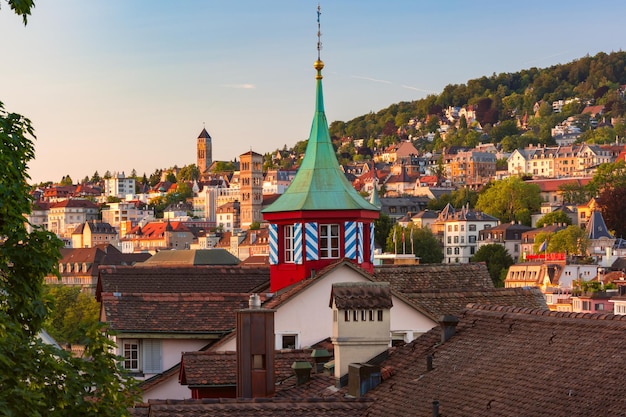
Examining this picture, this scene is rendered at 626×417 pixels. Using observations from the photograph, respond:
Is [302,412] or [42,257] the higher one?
[42,257]

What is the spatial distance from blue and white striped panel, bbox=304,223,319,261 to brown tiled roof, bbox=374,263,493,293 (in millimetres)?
1213

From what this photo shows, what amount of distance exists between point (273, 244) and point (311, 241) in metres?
0.80

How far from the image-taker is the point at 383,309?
1958 cm

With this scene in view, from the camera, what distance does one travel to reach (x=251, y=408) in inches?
660

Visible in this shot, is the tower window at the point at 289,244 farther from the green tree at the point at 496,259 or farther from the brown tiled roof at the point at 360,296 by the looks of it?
the green tree at the point at 496,259

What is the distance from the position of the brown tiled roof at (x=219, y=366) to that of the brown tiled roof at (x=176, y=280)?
20.9 ft

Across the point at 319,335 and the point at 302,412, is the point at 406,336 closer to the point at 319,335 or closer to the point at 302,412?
the point at 319,335

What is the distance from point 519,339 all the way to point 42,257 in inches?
232

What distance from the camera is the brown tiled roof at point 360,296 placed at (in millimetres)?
19438

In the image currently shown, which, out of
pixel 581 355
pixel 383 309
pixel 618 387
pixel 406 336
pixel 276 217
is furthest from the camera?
pixel 276 217

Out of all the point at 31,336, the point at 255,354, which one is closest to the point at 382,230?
the point at 255,354

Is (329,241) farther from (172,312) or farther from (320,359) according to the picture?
(320,359)

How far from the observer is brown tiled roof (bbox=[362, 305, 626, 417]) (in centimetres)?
1452

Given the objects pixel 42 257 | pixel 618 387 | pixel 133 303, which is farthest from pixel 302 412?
Result: pixel 133 303
